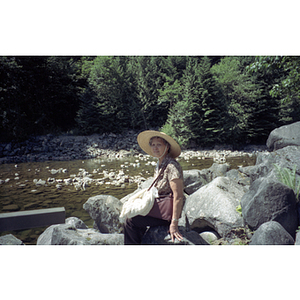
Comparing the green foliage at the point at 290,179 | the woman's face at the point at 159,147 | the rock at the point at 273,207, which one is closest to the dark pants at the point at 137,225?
the woman's face at the point at 159,147

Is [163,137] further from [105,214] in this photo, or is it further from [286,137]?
[286,137]

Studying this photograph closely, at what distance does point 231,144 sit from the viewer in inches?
457

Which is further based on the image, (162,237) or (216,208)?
(216,208)

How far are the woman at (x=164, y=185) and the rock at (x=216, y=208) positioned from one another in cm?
108

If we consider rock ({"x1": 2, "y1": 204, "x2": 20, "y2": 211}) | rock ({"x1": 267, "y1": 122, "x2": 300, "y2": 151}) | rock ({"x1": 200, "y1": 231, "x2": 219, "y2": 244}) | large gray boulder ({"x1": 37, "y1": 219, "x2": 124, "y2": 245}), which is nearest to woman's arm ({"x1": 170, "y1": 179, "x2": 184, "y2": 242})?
large gray boulder ({"x1": 37, "y1": 219, "x2": 124, "y2": 245})

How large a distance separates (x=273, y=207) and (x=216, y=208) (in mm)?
638

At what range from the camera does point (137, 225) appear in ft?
6.07

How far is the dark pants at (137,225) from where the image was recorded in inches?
72.7

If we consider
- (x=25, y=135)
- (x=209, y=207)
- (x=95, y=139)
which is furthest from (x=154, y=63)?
(x=209, y=207)

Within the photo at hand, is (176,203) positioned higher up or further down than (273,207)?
higher up

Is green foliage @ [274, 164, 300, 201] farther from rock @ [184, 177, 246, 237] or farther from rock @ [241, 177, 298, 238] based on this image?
rock @ [184, 177, 246, 237]

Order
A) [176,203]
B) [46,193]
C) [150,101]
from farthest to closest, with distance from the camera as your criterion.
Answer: [150,101] → [46,193] → [176,203]

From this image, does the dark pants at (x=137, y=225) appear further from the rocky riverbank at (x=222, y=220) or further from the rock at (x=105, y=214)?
the rock at (x=105, y=214)

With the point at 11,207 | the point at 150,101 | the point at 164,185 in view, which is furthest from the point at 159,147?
the point at 150,101
